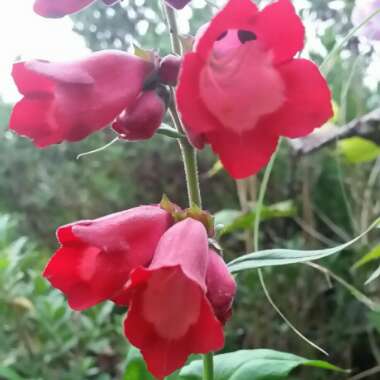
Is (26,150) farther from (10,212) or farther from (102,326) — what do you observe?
(102,326)

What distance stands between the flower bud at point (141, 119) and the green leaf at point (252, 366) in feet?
0.80

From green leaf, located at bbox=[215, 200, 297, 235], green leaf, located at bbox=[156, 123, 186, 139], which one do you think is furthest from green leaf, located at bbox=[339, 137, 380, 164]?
green leaf, located at bbox=[156, 123, 186, 139]

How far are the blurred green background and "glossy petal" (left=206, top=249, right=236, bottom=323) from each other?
1.52 feet

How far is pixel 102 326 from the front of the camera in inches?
36.4

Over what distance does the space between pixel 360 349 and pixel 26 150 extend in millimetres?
579

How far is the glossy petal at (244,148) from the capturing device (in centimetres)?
38

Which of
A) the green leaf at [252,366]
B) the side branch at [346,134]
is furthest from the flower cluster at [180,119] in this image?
the side branch at [346,134]

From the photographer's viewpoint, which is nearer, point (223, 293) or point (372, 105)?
point (223, 293)

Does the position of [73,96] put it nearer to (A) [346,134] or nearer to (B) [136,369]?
(B) [136,369]

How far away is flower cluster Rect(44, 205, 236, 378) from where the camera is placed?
395mm

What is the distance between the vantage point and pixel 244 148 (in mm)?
385

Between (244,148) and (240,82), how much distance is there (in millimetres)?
34

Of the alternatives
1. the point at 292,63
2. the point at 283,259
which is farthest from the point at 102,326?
the point at 292,63

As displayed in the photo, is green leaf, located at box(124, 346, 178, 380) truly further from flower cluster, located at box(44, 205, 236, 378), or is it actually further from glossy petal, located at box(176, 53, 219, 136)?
glossy petal, located at box(176, 53, 219, 136)
